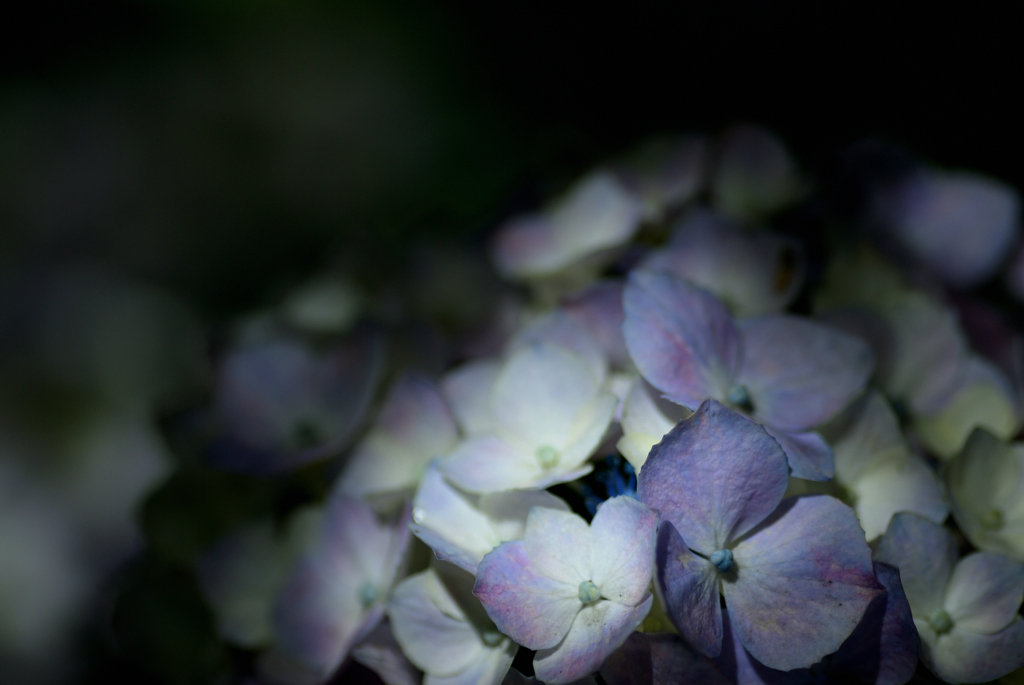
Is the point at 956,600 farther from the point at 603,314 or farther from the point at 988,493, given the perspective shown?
the point at 603,314

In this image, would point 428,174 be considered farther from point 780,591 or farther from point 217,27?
point 780,591

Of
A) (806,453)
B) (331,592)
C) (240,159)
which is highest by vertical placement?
(806,453)

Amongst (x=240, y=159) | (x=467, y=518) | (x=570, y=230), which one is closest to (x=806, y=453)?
(x=467, y=518)

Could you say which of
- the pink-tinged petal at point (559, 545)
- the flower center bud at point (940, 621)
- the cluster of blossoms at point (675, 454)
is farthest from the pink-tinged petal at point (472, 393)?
the flower center bud at point (940, 621)

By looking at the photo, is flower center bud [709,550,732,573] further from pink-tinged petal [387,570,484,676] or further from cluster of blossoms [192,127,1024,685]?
pink-tinged petal [387,570,484,676]

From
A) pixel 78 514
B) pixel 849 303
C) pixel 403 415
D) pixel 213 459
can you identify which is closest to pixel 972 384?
pixel 849 303
